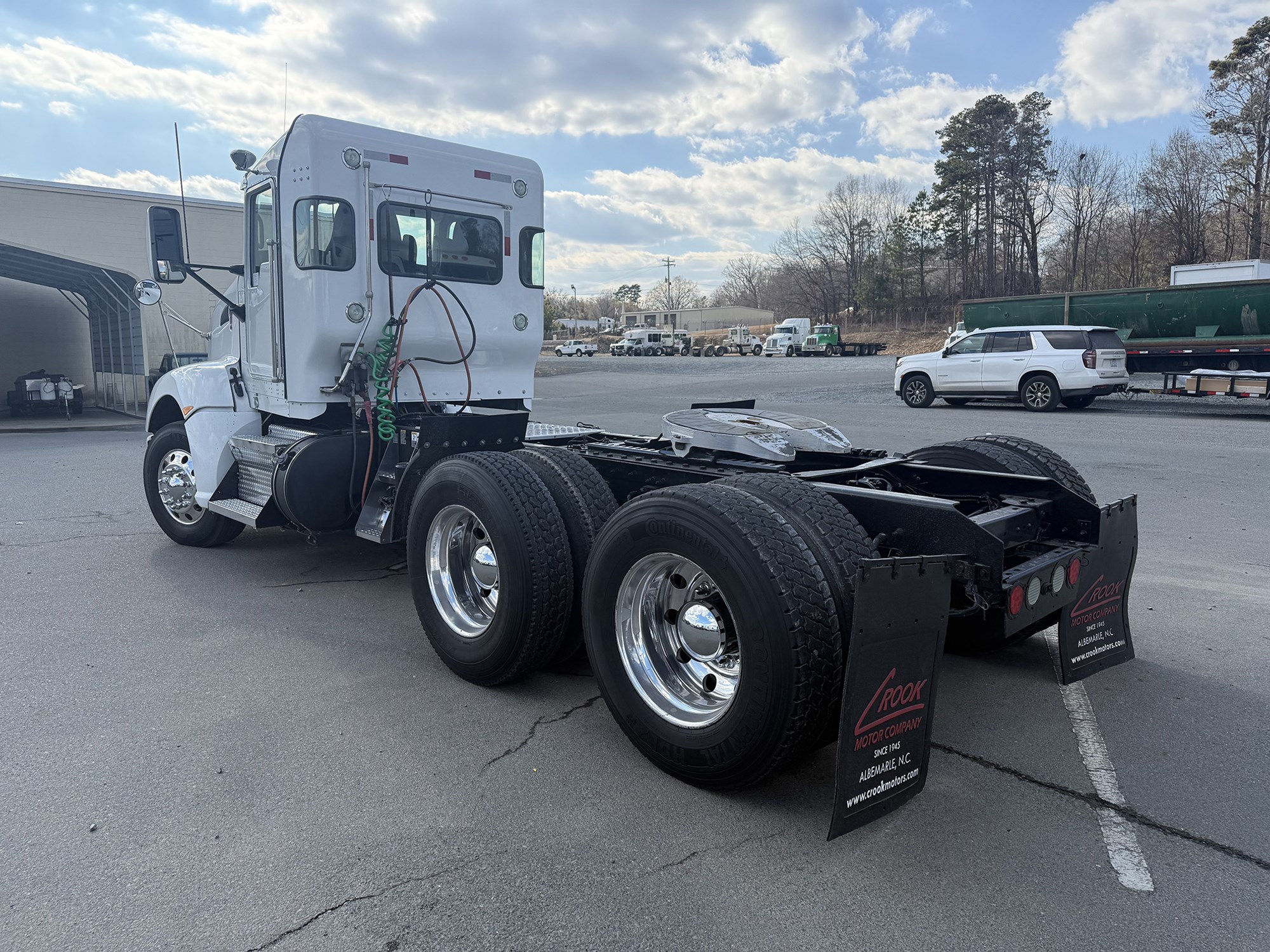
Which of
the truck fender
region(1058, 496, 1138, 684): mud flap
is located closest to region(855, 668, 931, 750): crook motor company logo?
region(1058, 496, 1138, 684): mud flap

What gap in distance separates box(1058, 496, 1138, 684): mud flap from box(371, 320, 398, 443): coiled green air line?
13.5 ft

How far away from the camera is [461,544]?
4.56 meters

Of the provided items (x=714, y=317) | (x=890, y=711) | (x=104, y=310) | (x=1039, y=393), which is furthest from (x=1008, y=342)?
(x=714, y=317)

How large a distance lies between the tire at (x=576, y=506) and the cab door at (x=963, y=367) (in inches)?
713

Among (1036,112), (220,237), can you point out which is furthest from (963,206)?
(220,237)

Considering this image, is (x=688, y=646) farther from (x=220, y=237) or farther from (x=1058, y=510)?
(x=220, y=237)

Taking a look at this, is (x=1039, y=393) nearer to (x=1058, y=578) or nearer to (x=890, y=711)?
(x=1058, y=578)

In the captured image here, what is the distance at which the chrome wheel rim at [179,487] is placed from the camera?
274 inches

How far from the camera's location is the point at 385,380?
5879mm

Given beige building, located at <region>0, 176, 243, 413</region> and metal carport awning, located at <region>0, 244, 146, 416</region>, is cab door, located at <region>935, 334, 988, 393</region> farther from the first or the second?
metal carport awning, located at <region>0, 244, 146, 416</region>

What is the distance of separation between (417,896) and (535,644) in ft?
4.87

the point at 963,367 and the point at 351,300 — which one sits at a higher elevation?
the point at 351,300

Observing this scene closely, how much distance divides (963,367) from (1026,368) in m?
1.43

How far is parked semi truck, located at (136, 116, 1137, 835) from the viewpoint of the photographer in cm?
290
